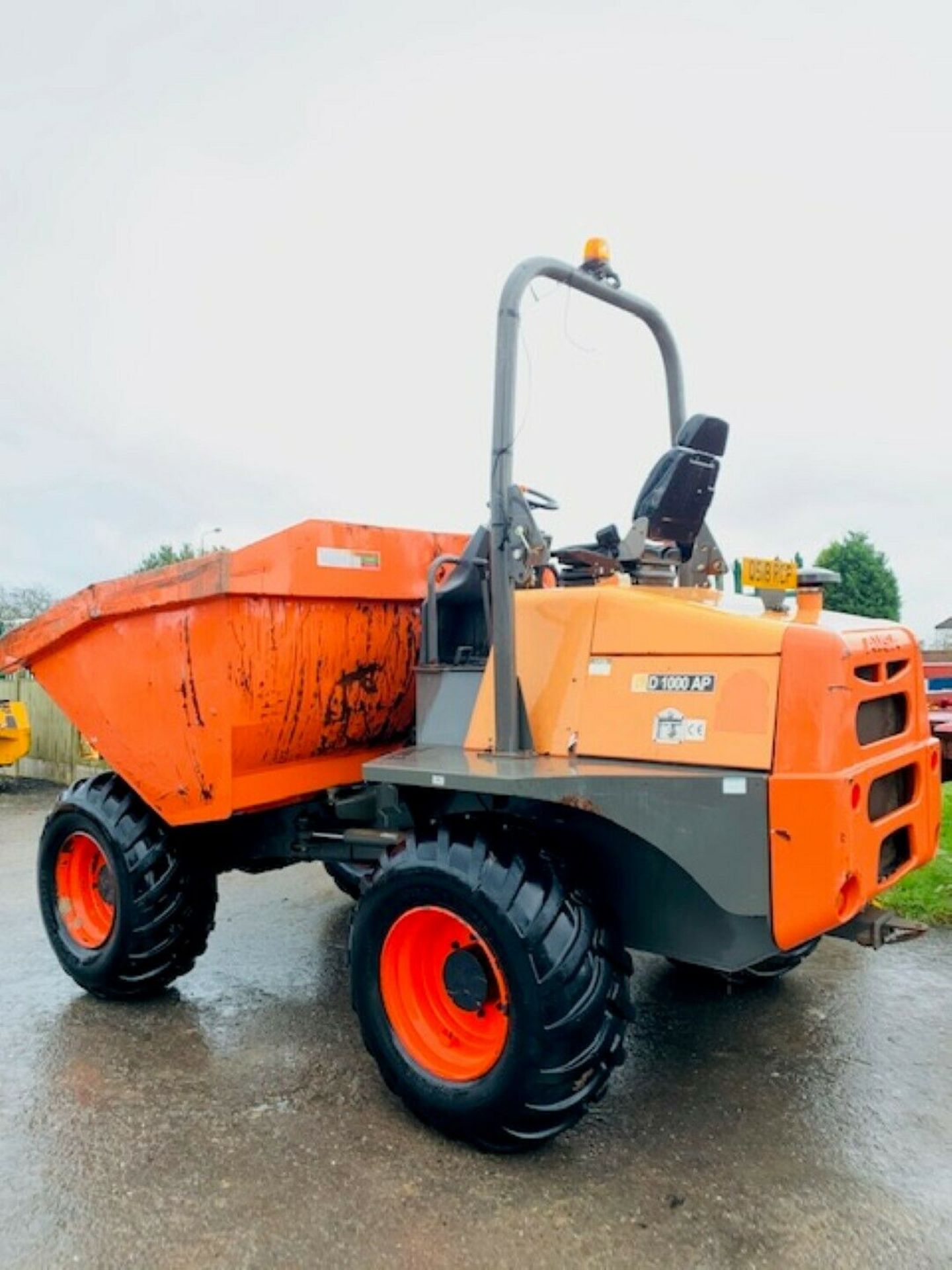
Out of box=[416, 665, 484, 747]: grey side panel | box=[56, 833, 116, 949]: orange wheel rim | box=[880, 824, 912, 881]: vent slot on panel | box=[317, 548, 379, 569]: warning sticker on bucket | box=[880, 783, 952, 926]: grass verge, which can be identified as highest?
box=[317, 548, 379, 569]: warning sticker on bucket

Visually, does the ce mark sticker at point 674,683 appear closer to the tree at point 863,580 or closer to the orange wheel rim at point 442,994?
the orange wheel rim at point 442,994

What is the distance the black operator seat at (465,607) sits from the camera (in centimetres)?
→ 406

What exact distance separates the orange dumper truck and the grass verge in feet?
4.16

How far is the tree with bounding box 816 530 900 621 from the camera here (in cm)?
1770

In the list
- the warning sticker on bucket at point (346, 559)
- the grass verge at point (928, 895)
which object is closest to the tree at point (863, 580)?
the grass verge at point (928, 895)

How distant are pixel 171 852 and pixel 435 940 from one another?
4.98ft

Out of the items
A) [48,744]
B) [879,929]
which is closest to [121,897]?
[879,929]

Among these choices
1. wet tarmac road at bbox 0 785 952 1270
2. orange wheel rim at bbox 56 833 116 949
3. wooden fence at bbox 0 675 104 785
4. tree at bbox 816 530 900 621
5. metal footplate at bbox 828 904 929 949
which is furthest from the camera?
tree at bbox 816 530 900 621

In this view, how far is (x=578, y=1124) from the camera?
319 cm

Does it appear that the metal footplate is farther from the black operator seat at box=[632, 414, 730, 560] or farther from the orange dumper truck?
the black operator seat at box=[632, 414, 730, 560]

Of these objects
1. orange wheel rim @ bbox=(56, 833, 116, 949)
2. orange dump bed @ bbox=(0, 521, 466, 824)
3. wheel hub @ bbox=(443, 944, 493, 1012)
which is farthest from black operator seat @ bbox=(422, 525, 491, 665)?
orange wheel rim @ bbox=(56, 833, 116, 949)

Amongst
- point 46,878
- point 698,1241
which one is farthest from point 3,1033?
point 698,1241

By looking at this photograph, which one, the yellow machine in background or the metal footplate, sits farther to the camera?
the yellow machine in background

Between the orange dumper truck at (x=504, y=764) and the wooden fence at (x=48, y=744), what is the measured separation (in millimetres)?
6761
